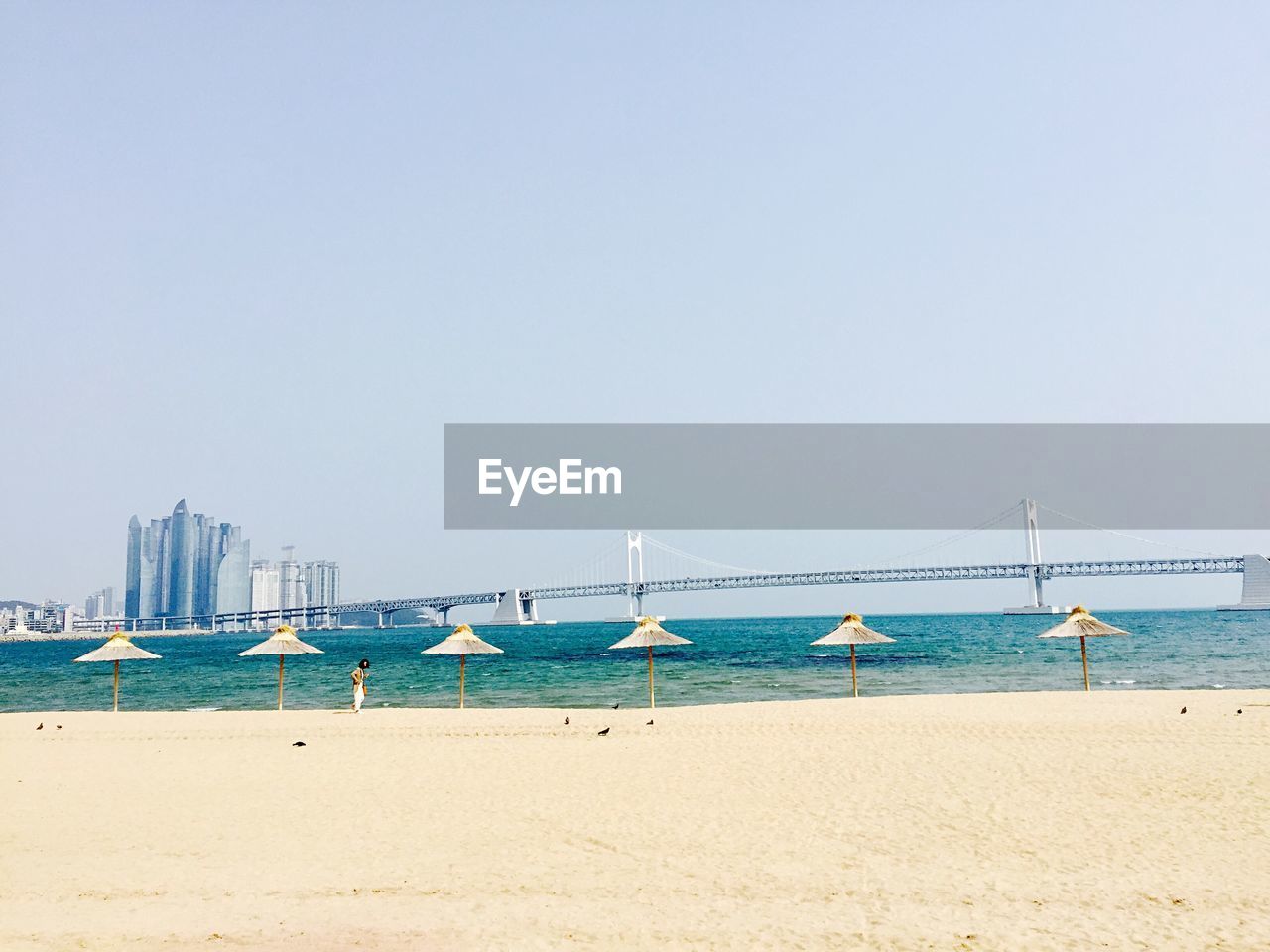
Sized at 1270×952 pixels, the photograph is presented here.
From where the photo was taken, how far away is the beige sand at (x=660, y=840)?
6125 millimetres

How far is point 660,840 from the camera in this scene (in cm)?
859

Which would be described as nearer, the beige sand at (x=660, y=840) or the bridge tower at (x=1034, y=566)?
the beige sand at (x=660, y=840)

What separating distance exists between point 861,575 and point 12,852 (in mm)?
92248

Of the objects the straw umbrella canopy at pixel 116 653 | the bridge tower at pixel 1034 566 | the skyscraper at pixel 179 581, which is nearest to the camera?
the straw umbrella canopy at pixel 116 653

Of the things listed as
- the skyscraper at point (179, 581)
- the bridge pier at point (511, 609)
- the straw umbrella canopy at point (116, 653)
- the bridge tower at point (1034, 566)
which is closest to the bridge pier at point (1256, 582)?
the bridge tower at point (1034, 566)

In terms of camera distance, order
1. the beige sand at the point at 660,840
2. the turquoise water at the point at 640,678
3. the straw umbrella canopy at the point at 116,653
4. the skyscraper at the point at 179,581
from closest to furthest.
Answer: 1. the beige sand at the point at 660,840
2. the straw umbrella canopy at the point at 116,653
3. the turquoise water at the point at 640,678
4. the skyscraper at the point at 179,581

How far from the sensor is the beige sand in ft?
20.1

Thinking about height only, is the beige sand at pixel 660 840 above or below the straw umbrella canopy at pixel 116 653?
below

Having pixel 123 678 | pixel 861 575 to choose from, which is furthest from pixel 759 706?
pixel 861 575

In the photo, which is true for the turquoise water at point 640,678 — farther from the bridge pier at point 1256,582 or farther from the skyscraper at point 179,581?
the skyscraper at point 179,581

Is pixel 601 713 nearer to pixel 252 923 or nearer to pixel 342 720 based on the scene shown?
pixel 342 720

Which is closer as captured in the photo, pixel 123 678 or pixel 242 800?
pixel 242 800

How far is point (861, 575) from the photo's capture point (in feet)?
313

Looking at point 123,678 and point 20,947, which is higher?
point 20,947
